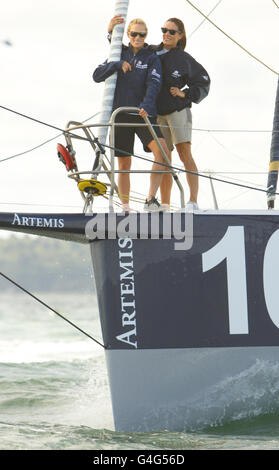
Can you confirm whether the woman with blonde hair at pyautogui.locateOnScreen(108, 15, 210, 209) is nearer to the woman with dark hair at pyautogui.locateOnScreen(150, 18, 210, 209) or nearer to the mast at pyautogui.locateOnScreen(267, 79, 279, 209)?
the woman with dark hair at pyautogui.locateOnScreen(150, 18, 210, 209)

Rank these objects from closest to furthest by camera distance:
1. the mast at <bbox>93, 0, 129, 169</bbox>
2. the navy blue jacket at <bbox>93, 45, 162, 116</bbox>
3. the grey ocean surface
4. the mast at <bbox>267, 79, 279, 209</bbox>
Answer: the grey ocean surface → the navy blue jacket at <bbox>93, 45, 162, 116</bbox> → the mast at <bbox>93, 0, 129, 169</bbox> → the mast at <bbox>267, 79, 279, 209</bbox>

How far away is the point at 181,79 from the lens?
6133mm

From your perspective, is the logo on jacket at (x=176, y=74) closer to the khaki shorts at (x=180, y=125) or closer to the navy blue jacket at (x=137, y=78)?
the navy blue jacket at (x=137, y=78)

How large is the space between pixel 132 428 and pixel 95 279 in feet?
3.50

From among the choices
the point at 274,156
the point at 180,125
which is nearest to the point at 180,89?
the point at 180,125

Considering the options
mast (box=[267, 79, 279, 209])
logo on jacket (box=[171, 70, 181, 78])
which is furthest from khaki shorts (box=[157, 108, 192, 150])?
mast (box=[267, 79, 279, 209])

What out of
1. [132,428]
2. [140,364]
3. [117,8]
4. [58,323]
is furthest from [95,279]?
[58,323]

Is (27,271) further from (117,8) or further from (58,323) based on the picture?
(117,8)

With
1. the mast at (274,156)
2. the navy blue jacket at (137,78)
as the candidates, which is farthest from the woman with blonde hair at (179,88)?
the mast at (274,156)

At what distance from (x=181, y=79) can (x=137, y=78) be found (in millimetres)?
328

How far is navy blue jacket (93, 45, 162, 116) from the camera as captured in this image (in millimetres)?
5949

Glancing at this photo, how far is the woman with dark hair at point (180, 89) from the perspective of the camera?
6.12m
